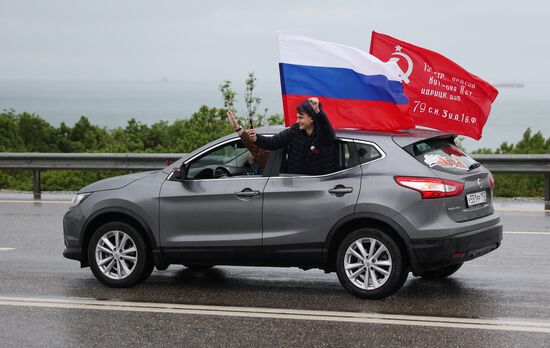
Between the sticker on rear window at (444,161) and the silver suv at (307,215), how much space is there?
0.01 m

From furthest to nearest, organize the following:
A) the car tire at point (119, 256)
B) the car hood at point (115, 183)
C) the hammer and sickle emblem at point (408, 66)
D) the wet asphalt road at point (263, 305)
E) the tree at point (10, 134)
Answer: the tree at point (10, 134), the hammer and sickle emblem at point (408, 66), the car hood at point (115, 183), the car tire at point (119, 256), the wet asphalt road at point (263, 305)

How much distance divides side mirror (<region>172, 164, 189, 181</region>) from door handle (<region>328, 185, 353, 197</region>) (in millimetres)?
1368

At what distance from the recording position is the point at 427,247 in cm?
764

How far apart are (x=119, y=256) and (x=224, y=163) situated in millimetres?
1275

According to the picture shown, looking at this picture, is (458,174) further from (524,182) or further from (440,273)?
(524,182)

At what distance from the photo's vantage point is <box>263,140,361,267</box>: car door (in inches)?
312

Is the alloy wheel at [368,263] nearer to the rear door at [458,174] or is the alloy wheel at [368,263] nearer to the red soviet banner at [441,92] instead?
the rear door at [458,174]

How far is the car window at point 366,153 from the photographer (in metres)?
8.02

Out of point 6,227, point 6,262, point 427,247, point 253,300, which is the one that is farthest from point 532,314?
point 6,227

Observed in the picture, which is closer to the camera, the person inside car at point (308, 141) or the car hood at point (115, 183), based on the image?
the person inside car at point (308, 141)

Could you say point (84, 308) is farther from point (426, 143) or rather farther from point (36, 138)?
point (36, 138)

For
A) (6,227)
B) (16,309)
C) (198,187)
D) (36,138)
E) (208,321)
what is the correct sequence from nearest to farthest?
(208,321)
(16,309)
(198,187)
(6,227)
(36,138)

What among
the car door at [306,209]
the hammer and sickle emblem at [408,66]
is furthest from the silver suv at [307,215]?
the hammer and sickle emblem at [408,66]

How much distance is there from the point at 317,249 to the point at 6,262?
12.8ft
